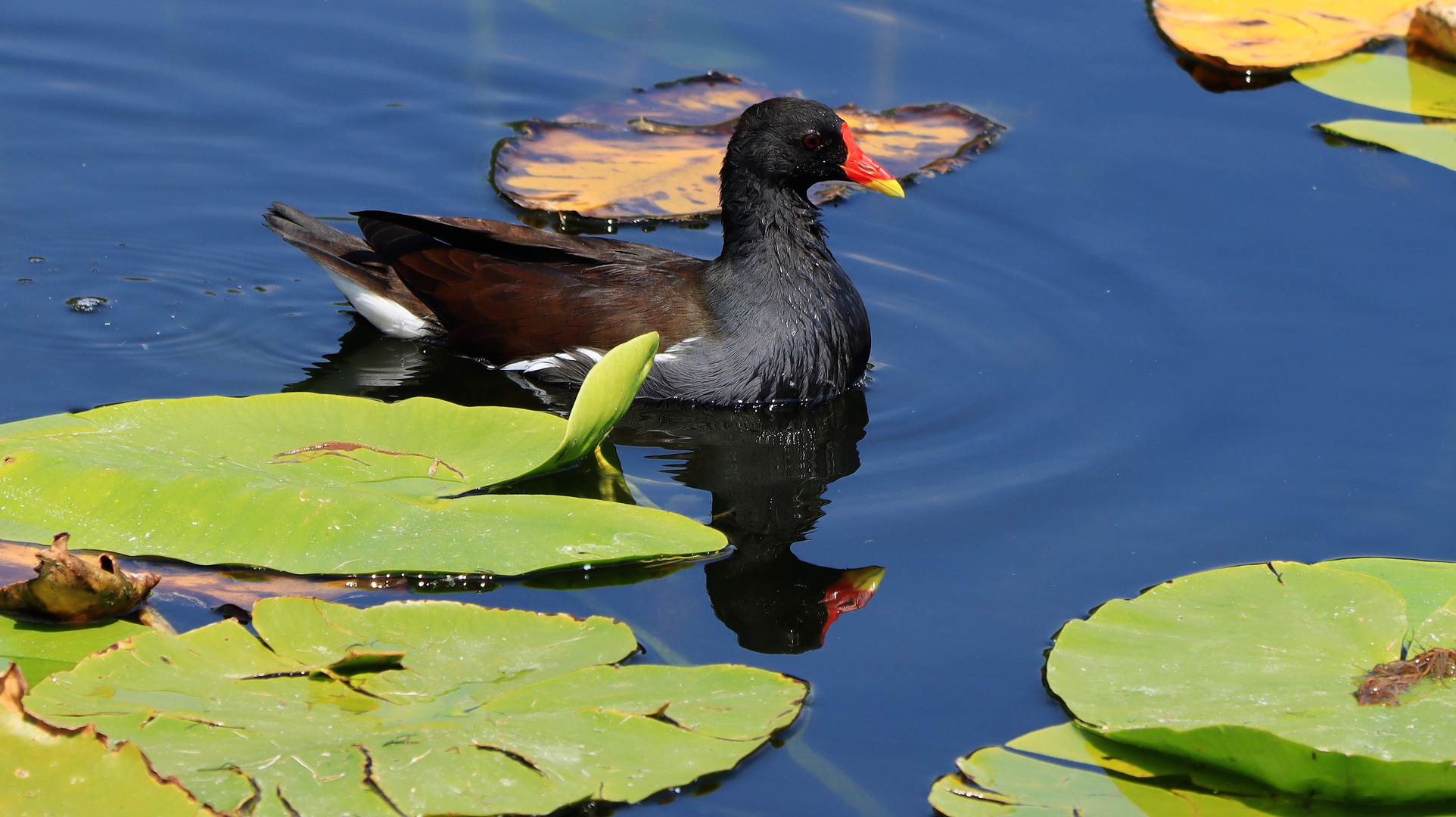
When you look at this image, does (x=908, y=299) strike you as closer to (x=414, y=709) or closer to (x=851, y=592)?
(x=851, y=592)

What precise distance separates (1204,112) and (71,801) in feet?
20.6

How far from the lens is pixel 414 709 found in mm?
3076

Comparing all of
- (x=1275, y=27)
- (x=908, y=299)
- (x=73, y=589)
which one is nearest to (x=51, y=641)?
(x=73, y=589)

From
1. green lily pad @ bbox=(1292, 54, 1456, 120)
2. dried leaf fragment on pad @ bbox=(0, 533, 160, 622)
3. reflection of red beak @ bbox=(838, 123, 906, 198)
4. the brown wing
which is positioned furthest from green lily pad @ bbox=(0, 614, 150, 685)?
green lily pad @ bbox=(1292, 54, 1456, 120)

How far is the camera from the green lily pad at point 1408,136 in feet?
22.4

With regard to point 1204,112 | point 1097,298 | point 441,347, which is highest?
point 1204,112

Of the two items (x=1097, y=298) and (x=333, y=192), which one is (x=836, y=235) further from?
(x=333, y=192)

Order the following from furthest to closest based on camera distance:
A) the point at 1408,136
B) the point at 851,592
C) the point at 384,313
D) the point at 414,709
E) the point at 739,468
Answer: the point at 1408,136 → the point at 384,313 → the point at 739,468 → the point at 851,592 → the point at 414,709

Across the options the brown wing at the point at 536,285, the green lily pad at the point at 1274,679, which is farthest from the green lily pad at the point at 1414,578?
the brown wing at the point at 536,285

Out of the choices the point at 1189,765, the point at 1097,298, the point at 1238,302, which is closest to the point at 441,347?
the point at 1097,298

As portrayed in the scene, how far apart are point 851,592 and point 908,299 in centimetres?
231

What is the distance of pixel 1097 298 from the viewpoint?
5.97 m

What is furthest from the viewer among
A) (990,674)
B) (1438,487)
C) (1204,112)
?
(1204,112)

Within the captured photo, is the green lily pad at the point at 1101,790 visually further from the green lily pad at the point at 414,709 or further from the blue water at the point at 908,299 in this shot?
the green lily pad at the point at 414,709
